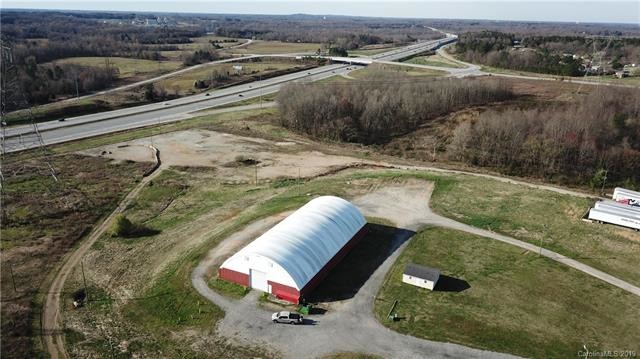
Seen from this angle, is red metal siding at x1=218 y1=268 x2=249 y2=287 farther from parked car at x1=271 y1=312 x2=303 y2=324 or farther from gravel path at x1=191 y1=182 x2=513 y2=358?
parked car at x1=271 y1=312 x2=303 y2=324

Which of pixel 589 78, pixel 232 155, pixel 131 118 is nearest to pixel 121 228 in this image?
pixel 232 155

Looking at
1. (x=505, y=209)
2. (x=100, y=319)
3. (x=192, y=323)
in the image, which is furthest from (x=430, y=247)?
(x=100, y=319)

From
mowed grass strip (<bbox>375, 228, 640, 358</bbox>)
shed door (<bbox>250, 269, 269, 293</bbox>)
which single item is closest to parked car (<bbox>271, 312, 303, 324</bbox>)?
shed door (<bbox>250, 269, 269, 293</bbox>)

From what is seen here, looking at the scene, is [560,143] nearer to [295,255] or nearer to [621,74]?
[295,255]

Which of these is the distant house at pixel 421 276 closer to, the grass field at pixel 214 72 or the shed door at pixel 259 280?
the shed door at pixel 259 280

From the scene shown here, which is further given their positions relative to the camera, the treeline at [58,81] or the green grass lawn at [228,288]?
the treeline at [58,81]

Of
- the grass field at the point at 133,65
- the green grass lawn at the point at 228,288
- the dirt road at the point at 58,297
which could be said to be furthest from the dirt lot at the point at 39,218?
the grass field at the point at 133,65
